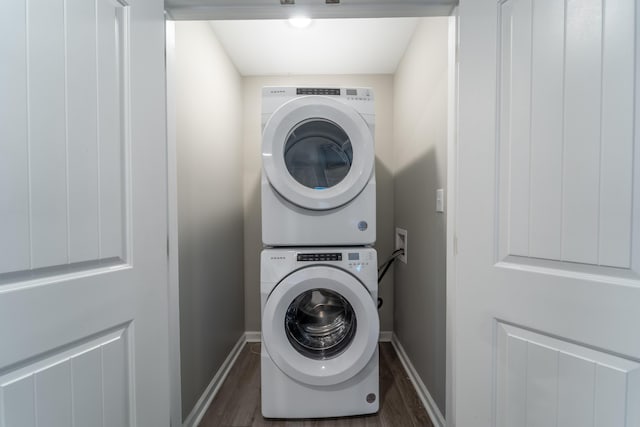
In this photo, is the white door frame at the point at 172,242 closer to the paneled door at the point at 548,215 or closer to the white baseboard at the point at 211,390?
the white baseboard at the point at 211,390

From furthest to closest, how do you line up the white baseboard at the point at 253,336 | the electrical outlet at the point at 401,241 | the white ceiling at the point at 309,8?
the white baseboard at the point at 253,336 < the electrical outlet at the point at 401,241 < the white ceiling at the point at 309,8

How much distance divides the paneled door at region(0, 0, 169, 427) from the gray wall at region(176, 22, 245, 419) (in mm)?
387

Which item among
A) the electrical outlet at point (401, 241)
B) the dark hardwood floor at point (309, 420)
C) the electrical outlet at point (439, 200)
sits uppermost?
the electrical outlet at point (439, 200)

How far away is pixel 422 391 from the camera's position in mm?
1533

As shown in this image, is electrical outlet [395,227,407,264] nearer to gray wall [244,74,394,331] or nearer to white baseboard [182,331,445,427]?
gray wall [244,74,394,331]

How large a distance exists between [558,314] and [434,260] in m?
0.70

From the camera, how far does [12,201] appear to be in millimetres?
550

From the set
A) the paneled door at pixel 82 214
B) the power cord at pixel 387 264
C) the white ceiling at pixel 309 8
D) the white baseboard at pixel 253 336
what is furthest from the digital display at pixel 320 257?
the white baseboard at pixel 253 336

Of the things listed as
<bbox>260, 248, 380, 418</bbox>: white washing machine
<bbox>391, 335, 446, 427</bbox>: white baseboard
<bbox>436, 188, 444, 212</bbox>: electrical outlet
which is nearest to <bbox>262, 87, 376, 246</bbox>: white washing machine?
<bbox>260, 248, 380, 418</bbox>: white washing machine

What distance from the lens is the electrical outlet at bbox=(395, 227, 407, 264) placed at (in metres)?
1.95

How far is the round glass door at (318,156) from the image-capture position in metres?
Answer: 1.44

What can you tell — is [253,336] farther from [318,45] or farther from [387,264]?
[318,45]

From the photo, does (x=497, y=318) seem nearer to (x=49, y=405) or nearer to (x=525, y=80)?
(x=525, y=80)

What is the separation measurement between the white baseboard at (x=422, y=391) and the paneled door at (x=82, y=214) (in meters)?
1.20
